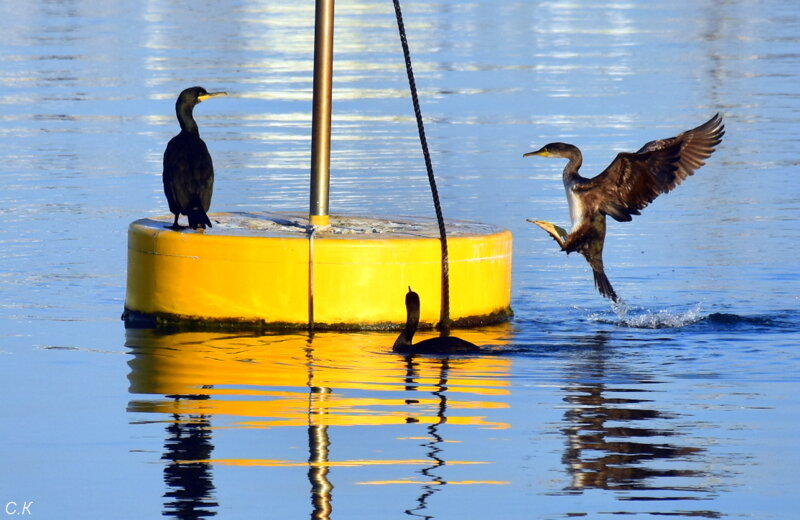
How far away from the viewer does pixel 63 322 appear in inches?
492

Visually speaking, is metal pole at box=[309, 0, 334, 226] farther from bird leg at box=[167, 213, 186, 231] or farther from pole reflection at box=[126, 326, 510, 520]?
pole reflection at box=[126, 326, 510, 520]

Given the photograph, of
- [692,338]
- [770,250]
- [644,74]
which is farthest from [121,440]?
[644,74]

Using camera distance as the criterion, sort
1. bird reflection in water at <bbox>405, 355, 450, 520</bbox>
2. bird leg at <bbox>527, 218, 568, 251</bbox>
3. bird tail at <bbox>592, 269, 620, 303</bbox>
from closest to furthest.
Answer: bird reflection in water at <bbox>405, 355, 450, 520</bbox>
bird leg at <bbox>527, 218, 568, 251</bbox>
bird tail at <bbox>592, 269, 620, 303</bbox>

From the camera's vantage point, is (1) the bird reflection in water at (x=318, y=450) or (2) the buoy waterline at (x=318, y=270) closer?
(1) the bird reflection in water at (x=318, y=450)

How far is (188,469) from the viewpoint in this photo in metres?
8.35

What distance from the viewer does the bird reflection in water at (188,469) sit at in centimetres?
768

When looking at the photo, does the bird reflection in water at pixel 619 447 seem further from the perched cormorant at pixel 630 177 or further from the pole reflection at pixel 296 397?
the perched cormorant at pixel 630 177

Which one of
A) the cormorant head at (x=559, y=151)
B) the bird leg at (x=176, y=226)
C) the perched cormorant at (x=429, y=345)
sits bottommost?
the perched cormorant at (x=429, y=345)

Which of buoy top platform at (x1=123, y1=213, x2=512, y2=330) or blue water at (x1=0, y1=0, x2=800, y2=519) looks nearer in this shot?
blue water at (x1=0, y1=0, x2=800, y2=519)

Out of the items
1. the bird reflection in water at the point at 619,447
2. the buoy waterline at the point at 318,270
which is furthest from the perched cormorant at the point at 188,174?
the bird reflection in water at the point at 619,447

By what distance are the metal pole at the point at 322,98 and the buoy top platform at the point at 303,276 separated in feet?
1.09

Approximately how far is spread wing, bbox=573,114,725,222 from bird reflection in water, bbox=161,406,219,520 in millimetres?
3783

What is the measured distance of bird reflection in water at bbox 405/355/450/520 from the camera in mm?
7844

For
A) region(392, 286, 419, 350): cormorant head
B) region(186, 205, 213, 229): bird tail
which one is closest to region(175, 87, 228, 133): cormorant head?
region(186, 205, 213, 229): bird tail
